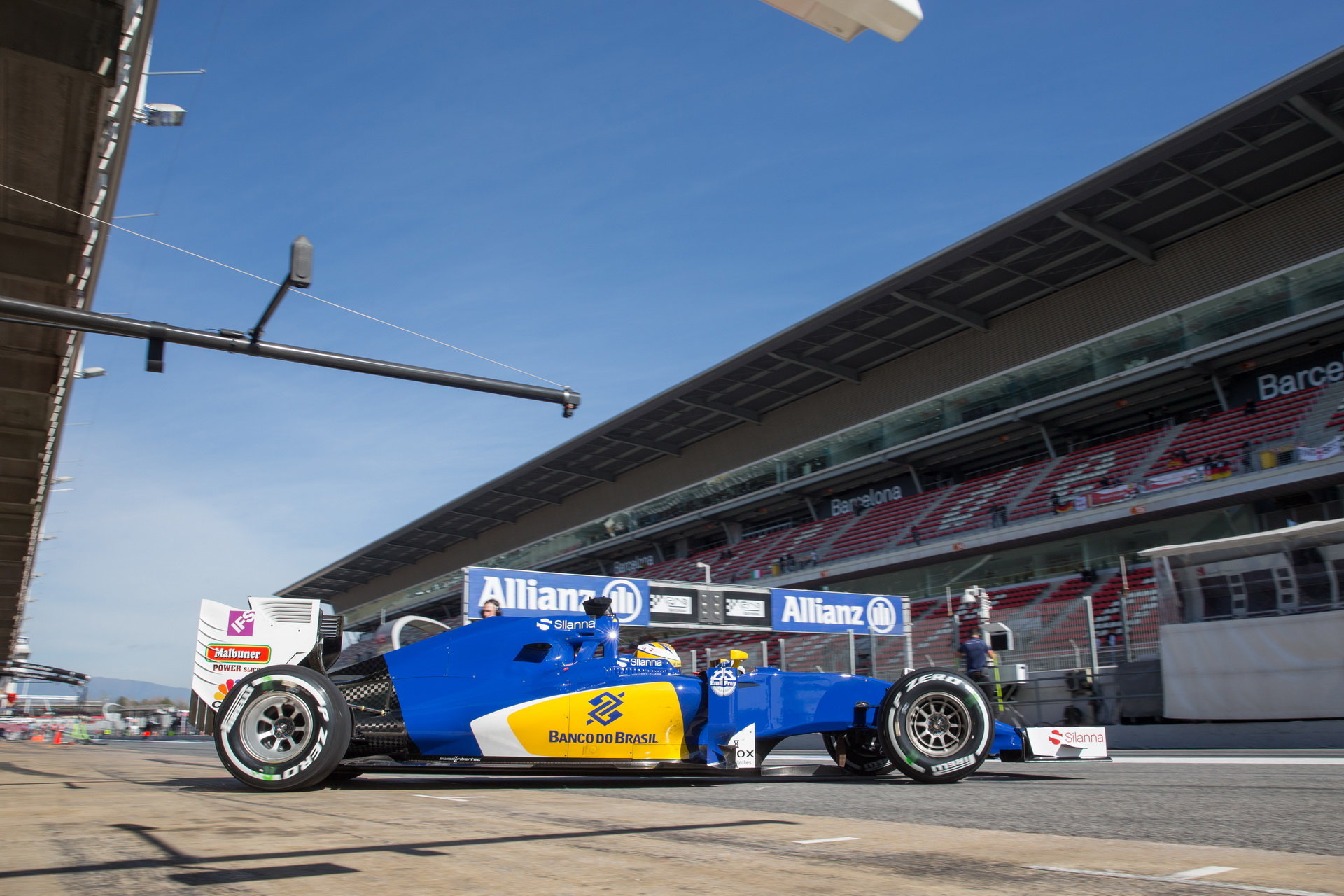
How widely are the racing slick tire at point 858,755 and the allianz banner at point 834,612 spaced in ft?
34.5

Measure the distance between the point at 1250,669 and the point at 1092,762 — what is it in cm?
505

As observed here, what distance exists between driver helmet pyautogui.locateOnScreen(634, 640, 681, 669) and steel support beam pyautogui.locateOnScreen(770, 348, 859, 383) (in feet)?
89.9

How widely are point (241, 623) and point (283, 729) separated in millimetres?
6636

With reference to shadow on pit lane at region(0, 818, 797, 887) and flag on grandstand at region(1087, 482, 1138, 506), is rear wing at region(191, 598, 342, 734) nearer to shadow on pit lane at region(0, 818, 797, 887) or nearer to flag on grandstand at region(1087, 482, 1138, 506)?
shadow on pit lane at region(0, 818, 797, 887)

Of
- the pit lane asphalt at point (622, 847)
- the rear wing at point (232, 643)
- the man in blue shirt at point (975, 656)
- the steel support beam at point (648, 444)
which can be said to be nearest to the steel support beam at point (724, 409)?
the steel support beam at point (648, 444)

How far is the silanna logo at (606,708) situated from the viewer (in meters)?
6.50

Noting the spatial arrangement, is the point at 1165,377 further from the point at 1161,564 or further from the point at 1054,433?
the point at 1161,564

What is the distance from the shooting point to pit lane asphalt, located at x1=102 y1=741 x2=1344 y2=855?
139 inches

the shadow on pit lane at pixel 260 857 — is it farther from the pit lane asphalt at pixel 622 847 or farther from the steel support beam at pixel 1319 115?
the steel support beam at pixel 1319 115

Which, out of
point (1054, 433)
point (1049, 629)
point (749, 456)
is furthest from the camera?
point (749, 456)

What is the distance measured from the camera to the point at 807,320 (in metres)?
32.0

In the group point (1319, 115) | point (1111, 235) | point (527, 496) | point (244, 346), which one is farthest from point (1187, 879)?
point (527, 496)

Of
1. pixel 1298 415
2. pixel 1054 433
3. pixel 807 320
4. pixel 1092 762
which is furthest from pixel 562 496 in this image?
pixel 1092 762

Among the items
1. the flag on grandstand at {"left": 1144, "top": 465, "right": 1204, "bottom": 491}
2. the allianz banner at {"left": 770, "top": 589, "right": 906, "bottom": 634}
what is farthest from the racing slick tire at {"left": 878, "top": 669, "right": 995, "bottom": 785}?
the flag on grandstand at {"left": 1144, "top": 465, "right": 1204, "bottom": 491}
